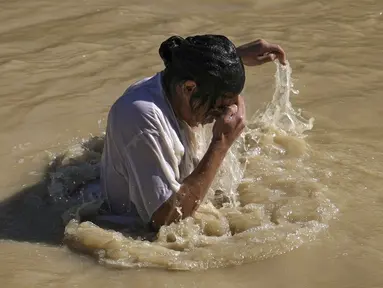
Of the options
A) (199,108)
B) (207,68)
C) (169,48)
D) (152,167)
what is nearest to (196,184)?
(152,167)

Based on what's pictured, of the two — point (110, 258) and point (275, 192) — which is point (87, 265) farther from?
point (275, 192)

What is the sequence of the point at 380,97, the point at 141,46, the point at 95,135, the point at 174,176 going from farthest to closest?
1. the point at 141,46
2. the point at 380,97
3. the point at 95,135
4. the point at 174,176

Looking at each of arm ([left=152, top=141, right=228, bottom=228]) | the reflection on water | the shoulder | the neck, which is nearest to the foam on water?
the reflection on water

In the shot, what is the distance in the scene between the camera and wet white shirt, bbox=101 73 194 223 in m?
→ 3.76

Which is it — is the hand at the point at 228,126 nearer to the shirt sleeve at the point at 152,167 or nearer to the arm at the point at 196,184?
the arm at the point at 196,184

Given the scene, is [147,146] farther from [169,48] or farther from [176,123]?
[169,48]

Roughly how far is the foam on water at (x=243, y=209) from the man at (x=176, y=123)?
157mm

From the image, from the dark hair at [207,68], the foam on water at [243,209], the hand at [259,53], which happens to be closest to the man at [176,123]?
the dark hair at [207,68]

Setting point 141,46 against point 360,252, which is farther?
point 141,46

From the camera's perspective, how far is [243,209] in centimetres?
430

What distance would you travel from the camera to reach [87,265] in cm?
384

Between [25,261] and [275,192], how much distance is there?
139cm

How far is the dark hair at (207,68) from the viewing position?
3729 millimetres

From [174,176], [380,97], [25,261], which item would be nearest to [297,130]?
[380,97]
